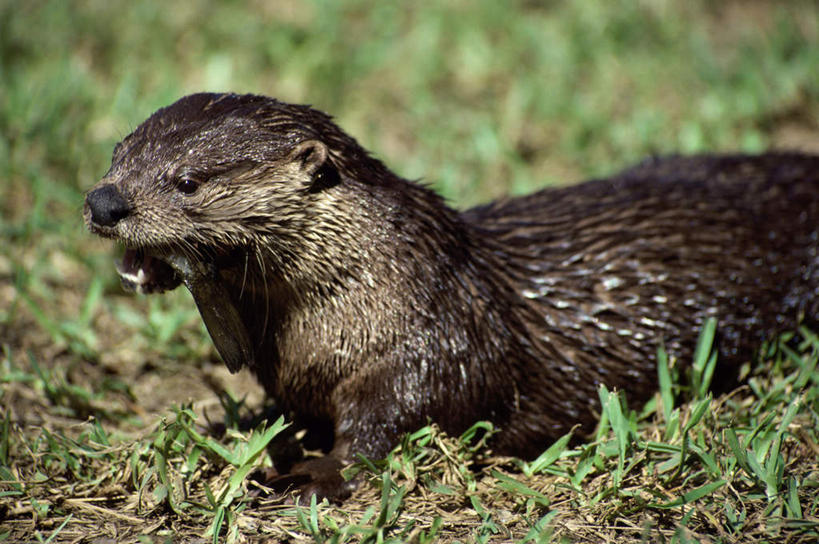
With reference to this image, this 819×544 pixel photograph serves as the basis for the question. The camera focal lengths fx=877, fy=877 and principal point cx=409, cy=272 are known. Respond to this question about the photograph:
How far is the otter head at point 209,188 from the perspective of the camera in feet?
8.63

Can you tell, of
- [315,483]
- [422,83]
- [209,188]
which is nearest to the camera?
[209,188]

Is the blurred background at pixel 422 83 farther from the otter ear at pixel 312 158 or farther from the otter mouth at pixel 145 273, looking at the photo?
the otter ear at pixel 312 158

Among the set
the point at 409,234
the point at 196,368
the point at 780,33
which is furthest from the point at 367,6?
the point at 409,234

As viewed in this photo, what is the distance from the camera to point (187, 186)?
2.67 m

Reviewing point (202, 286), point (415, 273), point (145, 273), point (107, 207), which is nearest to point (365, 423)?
point (415, 273)

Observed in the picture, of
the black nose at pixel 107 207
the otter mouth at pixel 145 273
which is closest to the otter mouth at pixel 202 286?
the otter mouth at pixel 145 273

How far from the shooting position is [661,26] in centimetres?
615

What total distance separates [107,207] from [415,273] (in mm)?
977

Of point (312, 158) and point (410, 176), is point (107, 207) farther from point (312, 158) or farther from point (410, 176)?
point (410, 176)

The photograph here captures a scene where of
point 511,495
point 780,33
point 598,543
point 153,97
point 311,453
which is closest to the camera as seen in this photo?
point 598,543

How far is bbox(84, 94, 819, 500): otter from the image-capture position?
2.71 meters

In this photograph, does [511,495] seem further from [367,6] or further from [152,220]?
[367,6]

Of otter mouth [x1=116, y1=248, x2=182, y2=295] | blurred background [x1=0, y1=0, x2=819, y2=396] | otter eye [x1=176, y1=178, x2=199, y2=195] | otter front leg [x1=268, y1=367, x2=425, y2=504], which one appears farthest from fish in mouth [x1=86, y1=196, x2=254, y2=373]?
blurred background [x1=0, y1=0, x2=819, y2=396]

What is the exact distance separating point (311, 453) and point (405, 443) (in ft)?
1.42
